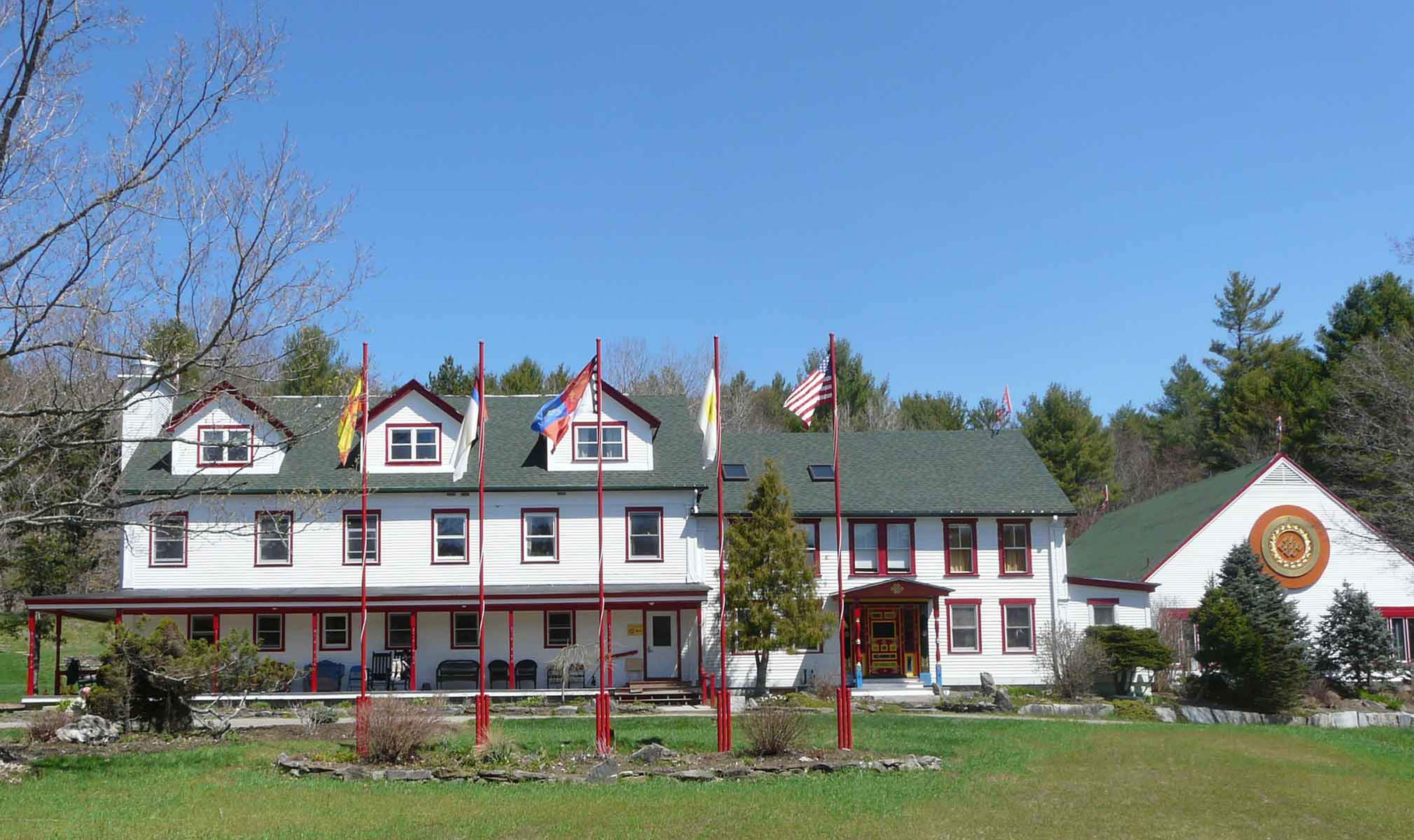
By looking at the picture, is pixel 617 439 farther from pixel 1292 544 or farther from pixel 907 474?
pixel 1292 544

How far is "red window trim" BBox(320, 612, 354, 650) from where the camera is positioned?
1289 inches

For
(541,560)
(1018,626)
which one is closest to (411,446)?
(541,560)

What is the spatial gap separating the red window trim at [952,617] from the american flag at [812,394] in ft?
49.5

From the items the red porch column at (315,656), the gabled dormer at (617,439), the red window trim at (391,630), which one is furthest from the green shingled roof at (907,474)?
the red porch column at (315,656)

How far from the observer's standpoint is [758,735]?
18344 millimetres

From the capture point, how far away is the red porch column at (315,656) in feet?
100

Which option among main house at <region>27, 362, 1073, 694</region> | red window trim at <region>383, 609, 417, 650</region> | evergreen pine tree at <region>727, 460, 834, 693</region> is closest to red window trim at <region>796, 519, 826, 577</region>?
main house at <region>27, 362, 1073, 694</region>

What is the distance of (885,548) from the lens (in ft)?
115

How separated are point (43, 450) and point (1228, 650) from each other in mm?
26421

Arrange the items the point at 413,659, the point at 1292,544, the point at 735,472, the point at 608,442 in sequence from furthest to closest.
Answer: the point at 735,472 → the point at 1292,544 → the point at 608,442 → the point at 413,659

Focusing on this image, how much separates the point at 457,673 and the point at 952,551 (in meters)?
14.3

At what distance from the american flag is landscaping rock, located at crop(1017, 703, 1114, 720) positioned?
1179 cm

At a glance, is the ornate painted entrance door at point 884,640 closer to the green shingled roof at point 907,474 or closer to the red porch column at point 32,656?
the green shingled roof at point 907,474

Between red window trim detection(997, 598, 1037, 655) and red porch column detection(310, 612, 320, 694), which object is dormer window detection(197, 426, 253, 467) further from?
red window trim detection(997, 598, 1037, 655)
